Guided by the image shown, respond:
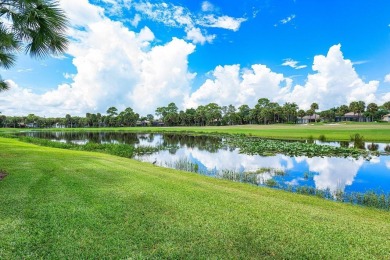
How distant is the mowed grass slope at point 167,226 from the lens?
14.9 feet

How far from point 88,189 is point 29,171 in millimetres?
4322

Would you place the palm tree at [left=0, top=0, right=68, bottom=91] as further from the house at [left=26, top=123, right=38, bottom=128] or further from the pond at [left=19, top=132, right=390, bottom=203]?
the house at [left=26, top=123, right=38, bottom=128]

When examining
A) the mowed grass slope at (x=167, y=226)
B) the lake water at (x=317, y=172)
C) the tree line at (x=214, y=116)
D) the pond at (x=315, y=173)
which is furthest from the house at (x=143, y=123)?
the mowed grass slope at (x=167, y=226)

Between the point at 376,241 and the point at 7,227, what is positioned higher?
the point at 7,227

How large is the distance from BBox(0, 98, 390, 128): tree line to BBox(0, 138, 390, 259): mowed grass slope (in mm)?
106248

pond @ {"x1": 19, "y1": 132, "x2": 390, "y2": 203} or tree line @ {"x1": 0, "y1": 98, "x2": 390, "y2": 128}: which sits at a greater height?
tree line @ {"x1": 0, "y1": 98, "x2": 390, "y2": 128}

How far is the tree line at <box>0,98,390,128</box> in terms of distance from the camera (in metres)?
112

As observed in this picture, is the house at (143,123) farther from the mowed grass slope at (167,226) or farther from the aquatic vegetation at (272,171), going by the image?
the mowed grass slope at (167,226)

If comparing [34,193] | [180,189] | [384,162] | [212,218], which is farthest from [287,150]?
[34,193]

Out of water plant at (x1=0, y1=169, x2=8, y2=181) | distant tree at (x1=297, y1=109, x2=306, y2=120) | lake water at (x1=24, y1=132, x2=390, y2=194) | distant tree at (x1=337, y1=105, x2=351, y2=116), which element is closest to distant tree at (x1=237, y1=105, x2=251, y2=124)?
distant tree at (x1=297, y1=109, x2=306, y2=120)

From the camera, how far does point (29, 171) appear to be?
1029cm

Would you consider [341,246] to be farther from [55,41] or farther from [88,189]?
[55,41]

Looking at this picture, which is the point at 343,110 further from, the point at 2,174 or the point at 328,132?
the point at 2,174

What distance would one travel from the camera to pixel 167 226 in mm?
5457
